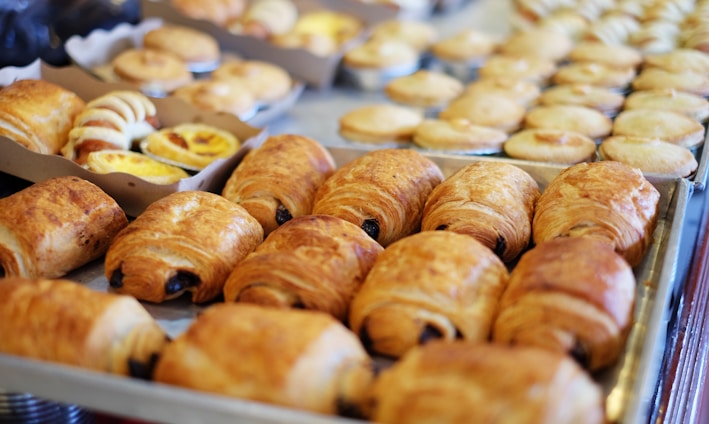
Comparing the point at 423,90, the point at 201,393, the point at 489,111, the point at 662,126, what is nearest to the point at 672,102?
the point at 662,126

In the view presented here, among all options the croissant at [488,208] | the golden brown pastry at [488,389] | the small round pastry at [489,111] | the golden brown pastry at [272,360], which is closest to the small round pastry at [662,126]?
the small round pastry at [489,111]

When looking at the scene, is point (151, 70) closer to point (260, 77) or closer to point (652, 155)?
point (260, 77)

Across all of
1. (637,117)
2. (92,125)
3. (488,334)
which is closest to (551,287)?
(488,334)

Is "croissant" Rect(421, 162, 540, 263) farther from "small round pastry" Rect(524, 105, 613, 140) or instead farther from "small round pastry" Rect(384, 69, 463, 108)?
"small round pastry" Rect(384, 69, 463, 108)

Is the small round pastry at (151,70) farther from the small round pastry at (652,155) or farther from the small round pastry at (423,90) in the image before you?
the small round pastry at (652,155)

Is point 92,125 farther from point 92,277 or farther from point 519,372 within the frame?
point 519,372
